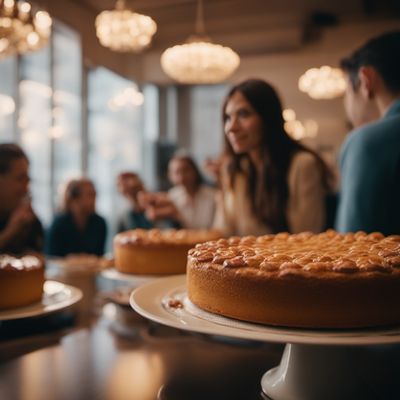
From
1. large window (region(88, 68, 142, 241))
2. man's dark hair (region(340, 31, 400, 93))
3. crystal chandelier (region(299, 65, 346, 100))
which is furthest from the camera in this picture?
large window (region(88, 68, 142, 241))

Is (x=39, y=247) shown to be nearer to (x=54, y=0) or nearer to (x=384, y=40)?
(x=384, y=40)

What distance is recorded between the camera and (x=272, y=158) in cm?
203

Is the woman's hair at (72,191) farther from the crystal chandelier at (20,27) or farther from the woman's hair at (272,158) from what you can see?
the woman's hair at (272,158)

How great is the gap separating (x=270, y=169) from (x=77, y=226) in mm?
1967

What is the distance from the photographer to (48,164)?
17.4ft

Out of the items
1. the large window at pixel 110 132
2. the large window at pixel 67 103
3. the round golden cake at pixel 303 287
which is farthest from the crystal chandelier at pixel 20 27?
the large window at pixel 110 132

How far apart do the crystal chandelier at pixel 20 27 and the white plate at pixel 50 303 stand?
130 centimetres

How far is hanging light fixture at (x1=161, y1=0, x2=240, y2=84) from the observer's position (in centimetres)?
376

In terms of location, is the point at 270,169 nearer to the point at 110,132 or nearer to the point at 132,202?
the point at 132,202

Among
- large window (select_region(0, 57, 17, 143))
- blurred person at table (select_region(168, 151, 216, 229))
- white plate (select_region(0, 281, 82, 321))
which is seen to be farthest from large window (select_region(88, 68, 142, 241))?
white plate (select_region(0, 281, 82, 321))

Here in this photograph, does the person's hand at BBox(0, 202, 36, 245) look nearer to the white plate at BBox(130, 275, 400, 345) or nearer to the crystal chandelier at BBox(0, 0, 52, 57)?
the crystal chandelier at BBox(0, 0, 52, 57)

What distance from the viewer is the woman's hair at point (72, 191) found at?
3.57m

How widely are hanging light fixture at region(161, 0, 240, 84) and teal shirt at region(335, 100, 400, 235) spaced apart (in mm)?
2507

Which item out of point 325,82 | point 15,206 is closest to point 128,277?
point 15,206
